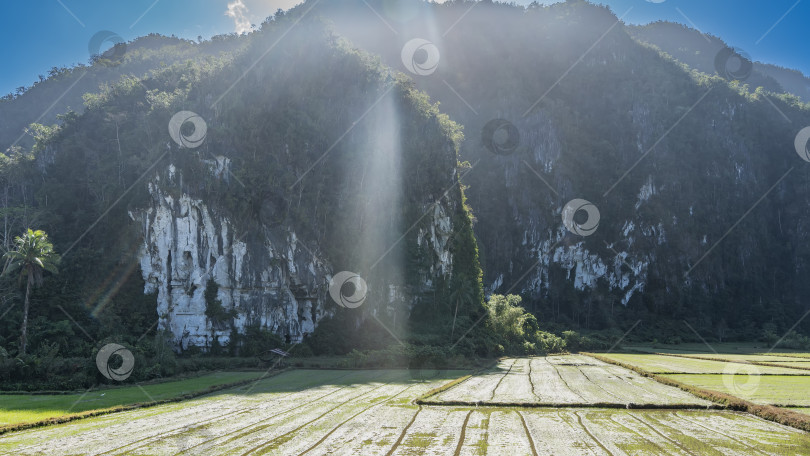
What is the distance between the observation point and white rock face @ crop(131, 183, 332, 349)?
4819 centimetres

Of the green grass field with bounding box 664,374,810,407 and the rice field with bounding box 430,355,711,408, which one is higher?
the rice field with bounding box 430,355,711,408

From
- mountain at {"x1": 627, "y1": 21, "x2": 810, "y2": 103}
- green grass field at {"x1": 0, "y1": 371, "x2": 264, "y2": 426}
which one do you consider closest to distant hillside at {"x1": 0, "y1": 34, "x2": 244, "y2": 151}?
green grass field at {"x1": 0, "y1": 371, "x2": 264, "y2": 426}

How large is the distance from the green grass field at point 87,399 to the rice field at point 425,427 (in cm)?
240

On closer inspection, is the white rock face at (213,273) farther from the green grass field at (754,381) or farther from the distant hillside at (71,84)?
the distant hillside at (71,84)

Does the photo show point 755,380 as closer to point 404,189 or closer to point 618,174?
point 404,189

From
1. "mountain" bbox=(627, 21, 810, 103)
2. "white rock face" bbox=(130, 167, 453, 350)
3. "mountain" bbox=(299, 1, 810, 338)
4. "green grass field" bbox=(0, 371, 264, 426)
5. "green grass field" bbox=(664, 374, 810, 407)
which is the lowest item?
"green grass field" bbox=(664, 374, 810, 407)

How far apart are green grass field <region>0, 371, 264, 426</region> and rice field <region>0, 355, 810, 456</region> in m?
2.40

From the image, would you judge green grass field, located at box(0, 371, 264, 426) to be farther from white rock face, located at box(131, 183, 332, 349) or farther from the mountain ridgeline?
white rock face, located at box(131, 183, 332, 349)

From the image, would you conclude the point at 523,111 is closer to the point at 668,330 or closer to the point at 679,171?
the point at 679,171

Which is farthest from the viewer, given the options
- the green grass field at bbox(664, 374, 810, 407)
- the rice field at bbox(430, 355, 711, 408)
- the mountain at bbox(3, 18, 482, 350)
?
the mountain at bbox(3, 18, 482, 350)

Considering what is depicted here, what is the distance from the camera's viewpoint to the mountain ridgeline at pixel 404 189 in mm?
50000

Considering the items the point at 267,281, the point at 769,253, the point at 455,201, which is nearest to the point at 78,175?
the point at 267,281

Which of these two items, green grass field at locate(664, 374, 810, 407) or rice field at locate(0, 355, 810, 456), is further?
green grass field at locate(664, 374, 810, 407)

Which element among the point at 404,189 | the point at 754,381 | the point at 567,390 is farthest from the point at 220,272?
the point at 754,381
